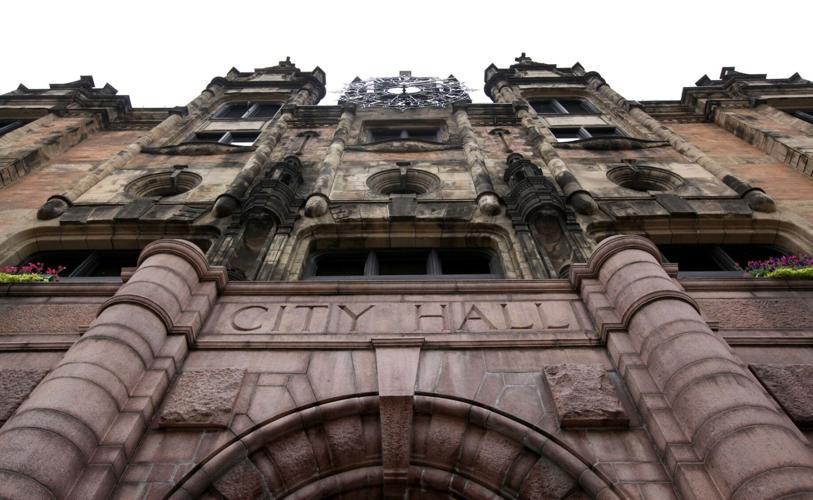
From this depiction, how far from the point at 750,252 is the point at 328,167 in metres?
10.8

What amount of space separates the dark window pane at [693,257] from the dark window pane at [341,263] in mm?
6804

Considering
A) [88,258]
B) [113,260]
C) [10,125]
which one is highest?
[10,125]

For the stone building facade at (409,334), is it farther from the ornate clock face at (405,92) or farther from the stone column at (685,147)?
the ornate clock face at (405,92)

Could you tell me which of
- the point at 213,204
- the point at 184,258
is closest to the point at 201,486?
the point at 184,258

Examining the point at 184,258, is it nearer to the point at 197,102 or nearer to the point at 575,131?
the point at 575,131

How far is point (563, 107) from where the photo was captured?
24.2 m

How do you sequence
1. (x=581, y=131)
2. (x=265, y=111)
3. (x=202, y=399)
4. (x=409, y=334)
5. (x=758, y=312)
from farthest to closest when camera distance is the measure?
(x=265, y=111)
(x=581, y=131)
(x=758, y=312)
(x=409, y=334)
(x=202, y=399)

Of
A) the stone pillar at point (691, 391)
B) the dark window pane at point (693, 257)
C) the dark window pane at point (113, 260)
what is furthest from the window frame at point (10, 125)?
the dark window pane at point (693, 257)

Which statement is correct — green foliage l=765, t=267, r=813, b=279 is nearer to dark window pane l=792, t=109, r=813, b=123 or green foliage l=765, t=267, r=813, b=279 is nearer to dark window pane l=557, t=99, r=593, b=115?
dark window pane l=792, t=109, r=813, b=123

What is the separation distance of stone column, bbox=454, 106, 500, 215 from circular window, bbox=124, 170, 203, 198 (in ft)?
26.4

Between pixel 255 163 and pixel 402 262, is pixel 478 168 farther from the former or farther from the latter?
pixel 255 163

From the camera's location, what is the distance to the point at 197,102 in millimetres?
23562

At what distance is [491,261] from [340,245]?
134 inches

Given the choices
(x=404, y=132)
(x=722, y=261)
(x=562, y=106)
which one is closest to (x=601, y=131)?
(x=562, y=106)
